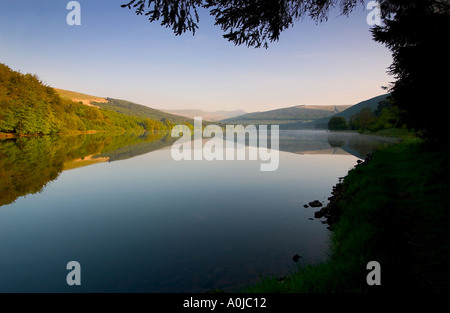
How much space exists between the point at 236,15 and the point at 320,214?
9953mm

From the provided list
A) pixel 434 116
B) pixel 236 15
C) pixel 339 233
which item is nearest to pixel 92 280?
pixel 339 233

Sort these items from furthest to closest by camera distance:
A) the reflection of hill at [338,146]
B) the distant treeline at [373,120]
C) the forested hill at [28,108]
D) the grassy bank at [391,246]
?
the distant treeline at [373,120] → the forested hill at [28,108] → the reflection of hill at [338,146] → the grassy bank at [391,246]

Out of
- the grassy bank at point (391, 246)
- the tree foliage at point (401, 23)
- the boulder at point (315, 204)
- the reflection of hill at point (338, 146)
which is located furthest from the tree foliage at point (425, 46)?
the reflection of hill at point (338, 146)

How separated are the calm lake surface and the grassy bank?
5.47ft

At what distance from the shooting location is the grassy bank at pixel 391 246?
4266mm

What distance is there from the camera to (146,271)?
6645 millimetres

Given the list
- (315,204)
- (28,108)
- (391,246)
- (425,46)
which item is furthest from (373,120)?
(28,108)

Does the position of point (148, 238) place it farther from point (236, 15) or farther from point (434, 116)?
point (434, 116)

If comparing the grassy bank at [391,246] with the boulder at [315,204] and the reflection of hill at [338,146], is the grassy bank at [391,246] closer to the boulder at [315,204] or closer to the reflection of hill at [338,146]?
the boulder at [315,204]

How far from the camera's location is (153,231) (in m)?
9.45

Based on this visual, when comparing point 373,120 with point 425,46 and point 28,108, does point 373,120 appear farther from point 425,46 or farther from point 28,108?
point 28,108

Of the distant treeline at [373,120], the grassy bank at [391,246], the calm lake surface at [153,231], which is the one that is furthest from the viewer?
the distant treeline at [373,120]

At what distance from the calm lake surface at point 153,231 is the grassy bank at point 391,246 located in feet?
5.47

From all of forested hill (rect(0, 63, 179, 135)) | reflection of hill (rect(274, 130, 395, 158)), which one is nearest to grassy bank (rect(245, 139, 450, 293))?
reflection of hill (rect(274, 130, 395, 158))
